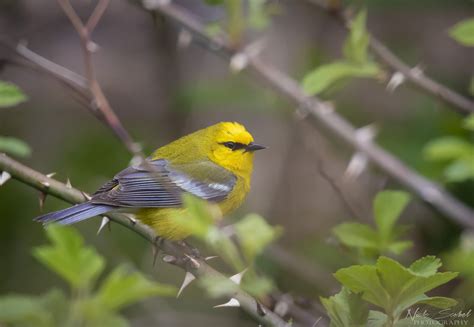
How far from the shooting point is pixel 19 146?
2.20 metres

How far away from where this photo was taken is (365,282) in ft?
6.32

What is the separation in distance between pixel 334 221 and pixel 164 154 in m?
2.46

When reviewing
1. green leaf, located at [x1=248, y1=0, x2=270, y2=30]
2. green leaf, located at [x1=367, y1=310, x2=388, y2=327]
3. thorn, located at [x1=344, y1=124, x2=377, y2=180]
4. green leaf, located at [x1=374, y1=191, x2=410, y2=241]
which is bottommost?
green leaf, located at [x1=367, y1=310, x2=388, y2=327]

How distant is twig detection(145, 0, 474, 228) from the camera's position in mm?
3578

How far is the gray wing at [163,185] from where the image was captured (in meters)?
3.88

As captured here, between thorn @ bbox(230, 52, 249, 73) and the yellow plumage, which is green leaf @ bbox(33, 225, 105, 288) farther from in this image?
the yellow plumage

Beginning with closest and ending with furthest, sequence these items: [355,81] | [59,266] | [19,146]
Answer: [59,266], [19,146], [355,81]

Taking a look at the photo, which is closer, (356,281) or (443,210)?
(356,281)

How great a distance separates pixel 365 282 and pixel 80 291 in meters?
0.75

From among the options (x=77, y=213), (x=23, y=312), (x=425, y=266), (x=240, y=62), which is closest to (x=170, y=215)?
(x=77, y=213)

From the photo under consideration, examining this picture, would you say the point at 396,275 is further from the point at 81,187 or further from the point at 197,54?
the point at 197,54

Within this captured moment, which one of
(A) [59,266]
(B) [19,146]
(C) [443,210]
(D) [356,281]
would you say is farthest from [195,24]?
(A) [59,266]

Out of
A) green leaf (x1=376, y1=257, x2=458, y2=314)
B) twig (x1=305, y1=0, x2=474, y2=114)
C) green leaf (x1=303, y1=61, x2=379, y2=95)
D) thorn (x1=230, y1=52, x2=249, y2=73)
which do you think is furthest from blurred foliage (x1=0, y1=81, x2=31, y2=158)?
twig (x1=305, y1=0, x2=474, y2=114)

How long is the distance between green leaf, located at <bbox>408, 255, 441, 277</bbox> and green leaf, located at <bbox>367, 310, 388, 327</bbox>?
21 centimetres
